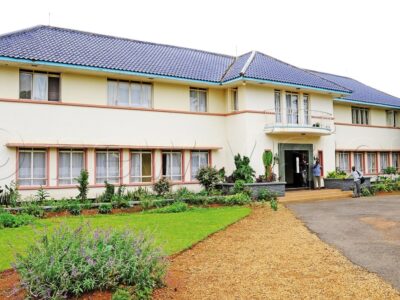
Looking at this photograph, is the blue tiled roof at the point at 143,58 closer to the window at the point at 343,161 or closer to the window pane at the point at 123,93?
the window pane at the point at 123,93

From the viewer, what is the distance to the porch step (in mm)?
19250

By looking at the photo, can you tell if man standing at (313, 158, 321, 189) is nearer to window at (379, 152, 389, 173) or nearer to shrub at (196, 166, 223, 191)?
shrub at (196, 166, 223, 191)

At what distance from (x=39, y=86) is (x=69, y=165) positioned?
142 inches

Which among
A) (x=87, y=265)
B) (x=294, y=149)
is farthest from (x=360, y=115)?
(x=87, y=265)

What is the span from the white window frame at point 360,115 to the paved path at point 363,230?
11.1m

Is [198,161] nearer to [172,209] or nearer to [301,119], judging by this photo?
[172,209]

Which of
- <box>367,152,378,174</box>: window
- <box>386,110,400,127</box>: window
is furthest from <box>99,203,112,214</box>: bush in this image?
<box>386,110,400,127</box>: window

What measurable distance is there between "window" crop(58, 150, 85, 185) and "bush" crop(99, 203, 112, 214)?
2.81 m

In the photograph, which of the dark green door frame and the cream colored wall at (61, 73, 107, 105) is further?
the dark green door frame

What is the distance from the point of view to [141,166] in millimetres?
19266

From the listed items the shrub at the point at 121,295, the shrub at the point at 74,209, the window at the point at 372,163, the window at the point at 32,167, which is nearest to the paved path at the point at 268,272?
the shrub at the point at 121,295

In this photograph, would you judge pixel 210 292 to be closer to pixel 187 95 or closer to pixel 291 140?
pixel 187 95

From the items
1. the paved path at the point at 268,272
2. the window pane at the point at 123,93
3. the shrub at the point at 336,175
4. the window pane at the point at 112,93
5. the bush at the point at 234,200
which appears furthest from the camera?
the shrub at the point at 336,175

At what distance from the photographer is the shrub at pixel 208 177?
1934 cm
